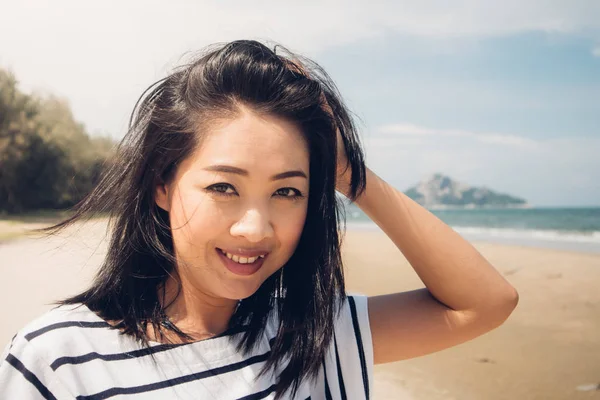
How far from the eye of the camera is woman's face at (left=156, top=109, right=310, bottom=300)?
1.30m

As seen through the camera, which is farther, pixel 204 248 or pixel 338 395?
pixel 338 395

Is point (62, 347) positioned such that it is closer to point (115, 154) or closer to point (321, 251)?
point (115, 154)

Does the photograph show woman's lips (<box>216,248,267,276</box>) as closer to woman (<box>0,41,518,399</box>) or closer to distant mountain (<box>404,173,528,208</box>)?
woman (<box>0,41,518,399</box>)

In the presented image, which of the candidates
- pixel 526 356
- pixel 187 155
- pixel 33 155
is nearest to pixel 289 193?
pixel 187 155

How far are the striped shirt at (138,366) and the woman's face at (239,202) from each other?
0.19 m

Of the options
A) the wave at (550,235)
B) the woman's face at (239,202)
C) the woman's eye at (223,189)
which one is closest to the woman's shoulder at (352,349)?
the woman's face at (239,202)

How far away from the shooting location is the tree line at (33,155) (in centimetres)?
2273

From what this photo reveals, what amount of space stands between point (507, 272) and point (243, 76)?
33.3ft

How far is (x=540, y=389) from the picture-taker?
4258mm

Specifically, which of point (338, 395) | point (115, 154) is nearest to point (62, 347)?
point (115, 154)

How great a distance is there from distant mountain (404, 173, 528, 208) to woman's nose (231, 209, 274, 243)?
Result: 8500cm

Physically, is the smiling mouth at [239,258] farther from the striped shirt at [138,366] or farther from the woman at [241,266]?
the striped shirt at [138,366]

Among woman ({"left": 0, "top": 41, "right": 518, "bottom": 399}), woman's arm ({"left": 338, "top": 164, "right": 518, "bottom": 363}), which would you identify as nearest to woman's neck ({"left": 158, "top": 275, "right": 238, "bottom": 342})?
woman ({"left": 0, "top": 41, "right": 518, "bottom": 399})

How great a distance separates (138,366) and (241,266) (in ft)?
1.14
